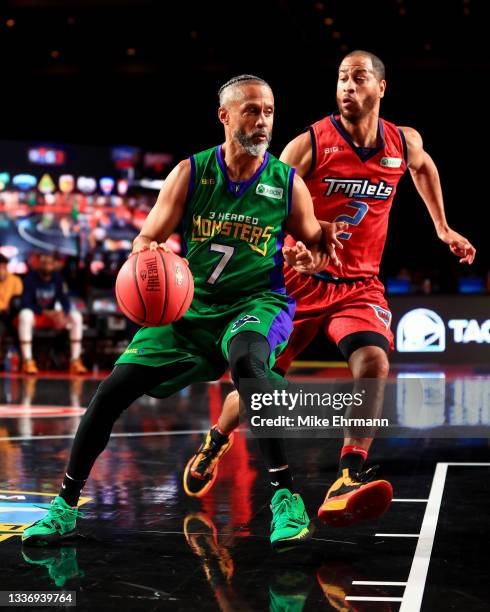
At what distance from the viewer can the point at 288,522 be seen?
371cm

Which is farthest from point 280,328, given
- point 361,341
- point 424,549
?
point 424,549

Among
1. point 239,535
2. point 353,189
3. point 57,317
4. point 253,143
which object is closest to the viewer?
point 239,535

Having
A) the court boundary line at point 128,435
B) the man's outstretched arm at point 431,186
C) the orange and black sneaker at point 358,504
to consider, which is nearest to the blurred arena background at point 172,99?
the court boundary line at point 128,435

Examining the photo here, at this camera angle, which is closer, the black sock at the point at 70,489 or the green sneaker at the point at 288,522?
the green sneaker at the point at 288,522

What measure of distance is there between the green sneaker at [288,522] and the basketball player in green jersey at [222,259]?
0.50 meters

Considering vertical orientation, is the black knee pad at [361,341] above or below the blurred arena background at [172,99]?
below

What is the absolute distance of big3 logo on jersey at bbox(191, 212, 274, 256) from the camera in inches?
162

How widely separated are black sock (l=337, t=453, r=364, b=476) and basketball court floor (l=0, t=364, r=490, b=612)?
0.25 metres

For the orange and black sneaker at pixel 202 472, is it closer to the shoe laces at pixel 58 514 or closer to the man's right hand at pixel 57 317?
the shoe laces at pixel 58 514

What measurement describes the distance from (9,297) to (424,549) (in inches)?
388

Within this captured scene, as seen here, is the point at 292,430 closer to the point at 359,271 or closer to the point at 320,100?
the point at 359,271

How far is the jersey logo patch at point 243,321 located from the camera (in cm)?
395

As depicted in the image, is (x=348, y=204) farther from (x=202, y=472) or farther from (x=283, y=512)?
(x=283, y=512)

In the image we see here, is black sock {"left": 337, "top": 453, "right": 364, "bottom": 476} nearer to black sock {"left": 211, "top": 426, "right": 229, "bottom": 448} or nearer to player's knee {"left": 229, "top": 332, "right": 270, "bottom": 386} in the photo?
player's knee {"left": 229, "top": 332, "right": 270, "bottom": 386}
